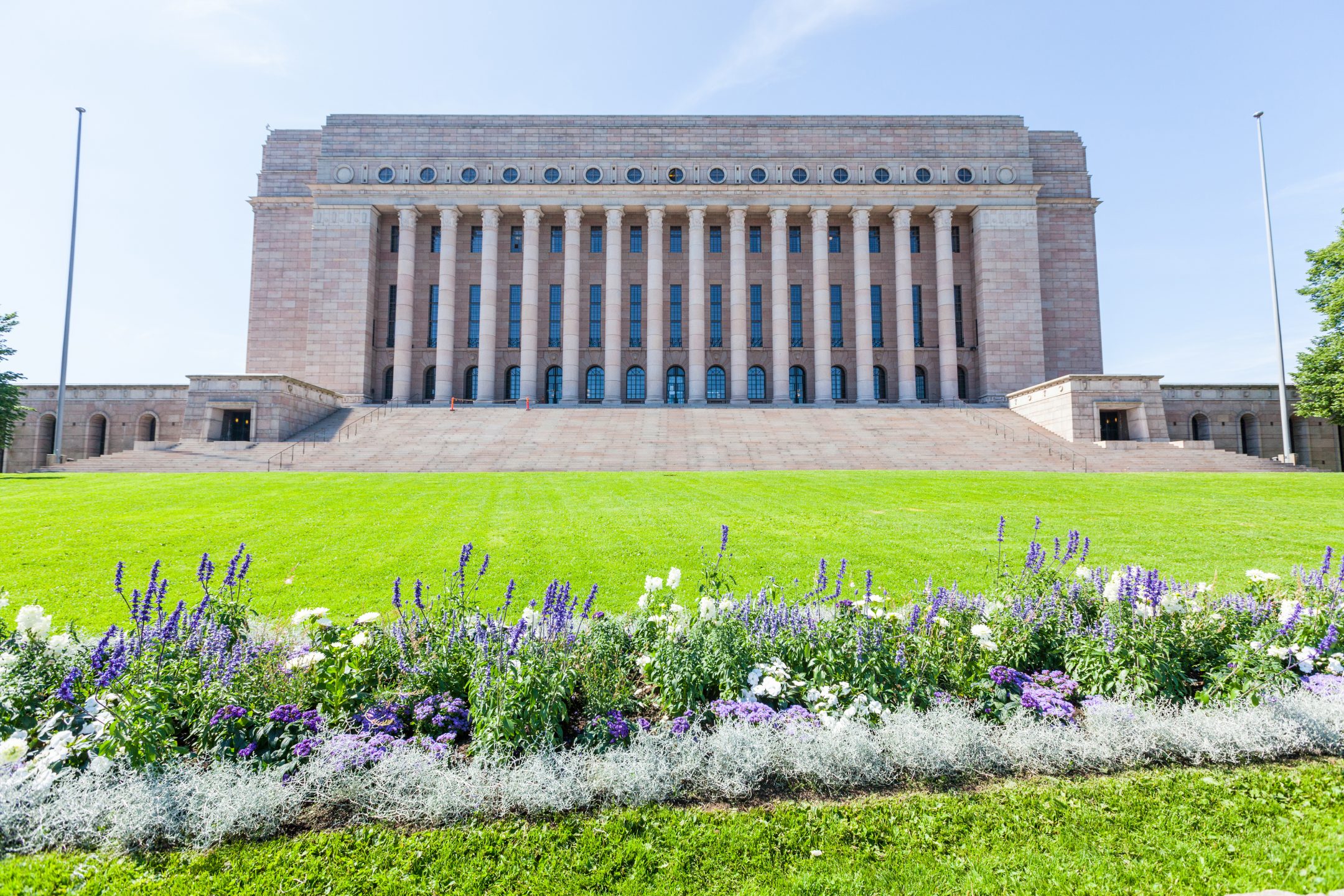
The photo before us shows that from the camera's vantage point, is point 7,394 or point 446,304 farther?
point 446,304

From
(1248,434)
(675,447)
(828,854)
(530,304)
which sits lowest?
(828,854)

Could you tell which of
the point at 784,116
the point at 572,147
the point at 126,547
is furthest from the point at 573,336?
the point at 126,547

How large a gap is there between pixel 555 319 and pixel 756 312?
17.6 meters

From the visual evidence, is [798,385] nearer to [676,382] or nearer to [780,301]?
[780,301]

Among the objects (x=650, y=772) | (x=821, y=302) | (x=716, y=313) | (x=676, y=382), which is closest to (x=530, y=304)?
(x=676, y=382)

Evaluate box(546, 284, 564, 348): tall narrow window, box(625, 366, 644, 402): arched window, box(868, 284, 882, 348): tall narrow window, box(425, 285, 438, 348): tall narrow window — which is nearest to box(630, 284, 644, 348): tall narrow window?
box(625, 366, 644, 402): arched window

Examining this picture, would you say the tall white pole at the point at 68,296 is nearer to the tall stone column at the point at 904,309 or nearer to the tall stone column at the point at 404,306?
the tall stone column at the point at 404,306

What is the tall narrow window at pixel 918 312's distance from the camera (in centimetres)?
5759

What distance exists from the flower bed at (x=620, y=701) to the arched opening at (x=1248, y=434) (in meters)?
45.4

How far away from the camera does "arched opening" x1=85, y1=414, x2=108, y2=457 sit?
42.8m

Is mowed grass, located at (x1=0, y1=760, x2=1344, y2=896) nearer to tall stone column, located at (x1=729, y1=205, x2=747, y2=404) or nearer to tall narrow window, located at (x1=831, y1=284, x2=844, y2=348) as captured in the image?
tall stone column, located at (x1=729, y1=205, x2=747, y2=404)

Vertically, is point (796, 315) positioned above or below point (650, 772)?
above

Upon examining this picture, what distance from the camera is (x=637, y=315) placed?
2325 inches

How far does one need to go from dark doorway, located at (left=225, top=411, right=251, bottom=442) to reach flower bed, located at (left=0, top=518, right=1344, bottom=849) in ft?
119
